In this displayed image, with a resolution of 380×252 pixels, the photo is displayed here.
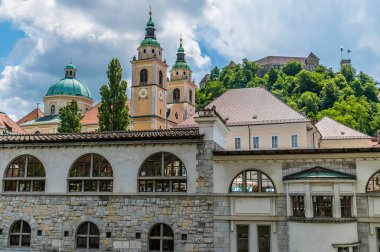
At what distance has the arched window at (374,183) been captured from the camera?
17.8m

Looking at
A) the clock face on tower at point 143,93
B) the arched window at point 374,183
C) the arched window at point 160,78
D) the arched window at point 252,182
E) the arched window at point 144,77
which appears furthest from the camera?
the arched window at point 160,78

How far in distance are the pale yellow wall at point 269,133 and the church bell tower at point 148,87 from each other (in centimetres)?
2629

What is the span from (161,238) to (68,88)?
2460 inches

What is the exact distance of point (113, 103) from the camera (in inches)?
1672

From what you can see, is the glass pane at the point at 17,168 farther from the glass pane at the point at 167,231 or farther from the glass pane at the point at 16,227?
the glass pane at the point at 167,231

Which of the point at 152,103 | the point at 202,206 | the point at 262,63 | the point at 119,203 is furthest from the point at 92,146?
the point at 262,63

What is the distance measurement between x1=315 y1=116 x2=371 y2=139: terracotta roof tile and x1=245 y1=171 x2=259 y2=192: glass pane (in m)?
29.2

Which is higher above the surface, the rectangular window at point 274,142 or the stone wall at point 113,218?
the rectangular window at point 274,142

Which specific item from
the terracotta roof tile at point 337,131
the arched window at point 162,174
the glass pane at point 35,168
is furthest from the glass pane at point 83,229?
the terracotta roof tile at point 337,131

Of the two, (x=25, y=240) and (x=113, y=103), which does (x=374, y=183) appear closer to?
(x=25, y=240)

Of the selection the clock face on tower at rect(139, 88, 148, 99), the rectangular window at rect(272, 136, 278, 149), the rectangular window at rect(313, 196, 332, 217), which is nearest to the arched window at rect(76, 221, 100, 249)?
the rectangular window at rect(313, 196, 332, 217)

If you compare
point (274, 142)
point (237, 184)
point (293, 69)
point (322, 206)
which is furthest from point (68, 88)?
point (293, 69)

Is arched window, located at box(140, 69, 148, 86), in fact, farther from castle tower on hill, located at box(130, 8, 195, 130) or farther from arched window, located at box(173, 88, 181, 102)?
arched window, located at box(173, 88, 181, 102)

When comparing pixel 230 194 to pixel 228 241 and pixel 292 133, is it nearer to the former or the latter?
pixel 228 241
